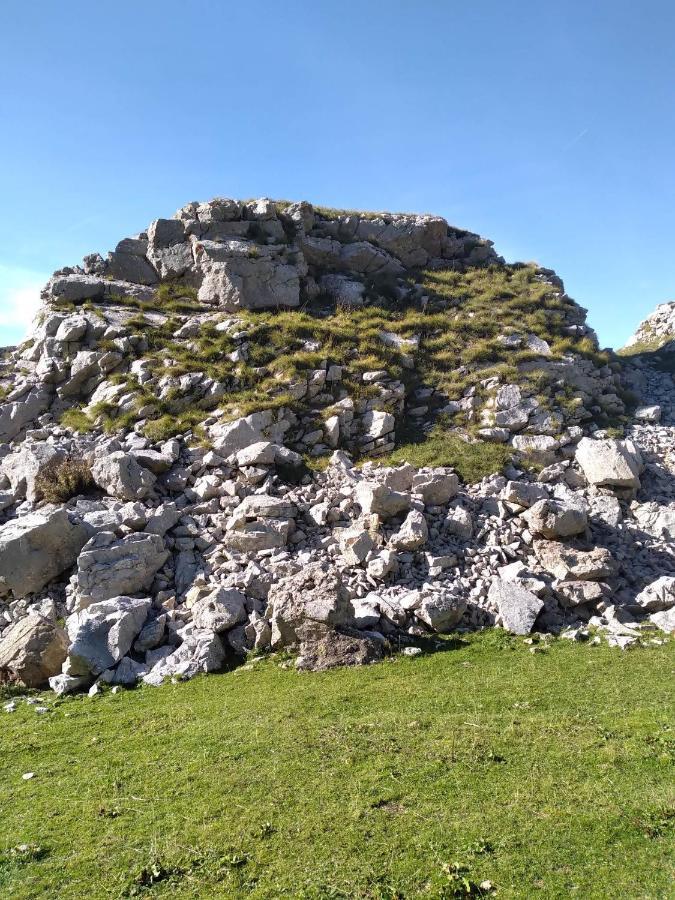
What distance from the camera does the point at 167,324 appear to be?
2761 centimetres

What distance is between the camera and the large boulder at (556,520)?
17000 mm

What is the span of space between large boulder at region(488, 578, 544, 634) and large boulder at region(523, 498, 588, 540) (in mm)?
2854

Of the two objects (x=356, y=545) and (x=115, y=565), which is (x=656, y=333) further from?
(x=115, y=565)

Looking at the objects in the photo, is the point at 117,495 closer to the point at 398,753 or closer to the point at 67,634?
the point at 67,634

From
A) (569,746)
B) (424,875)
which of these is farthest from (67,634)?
(569,746)

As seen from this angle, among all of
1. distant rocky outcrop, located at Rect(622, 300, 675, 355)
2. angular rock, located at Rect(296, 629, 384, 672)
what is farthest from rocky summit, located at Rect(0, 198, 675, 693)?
distant rocky outcrop, located at Rect(622, 300, 675, 355)

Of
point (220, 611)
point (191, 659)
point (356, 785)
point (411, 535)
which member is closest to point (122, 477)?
point (220, 611)

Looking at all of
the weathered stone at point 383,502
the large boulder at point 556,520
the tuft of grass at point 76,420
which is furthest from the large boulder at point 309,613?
the tuft of grass at point 76,420

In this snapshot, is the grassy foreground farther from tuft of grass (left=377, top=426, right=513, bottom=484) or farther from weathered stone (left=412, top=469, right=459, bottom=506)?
tuft of grass (left=377, top=426, right=513, bottom=484)

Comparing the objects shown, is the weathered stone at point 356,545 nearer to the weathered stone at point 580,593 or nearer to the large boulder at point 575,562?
the large boulder at point 575,562

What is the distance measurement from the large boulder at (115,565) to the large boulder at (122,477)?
2157 mm

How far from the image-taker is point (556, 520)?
669 inches

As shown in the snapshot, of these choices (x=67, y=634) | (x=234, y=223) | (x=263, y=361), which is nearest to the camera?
(x=67, y=634)

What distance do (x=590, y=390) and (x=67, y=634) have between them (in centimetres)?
2404
